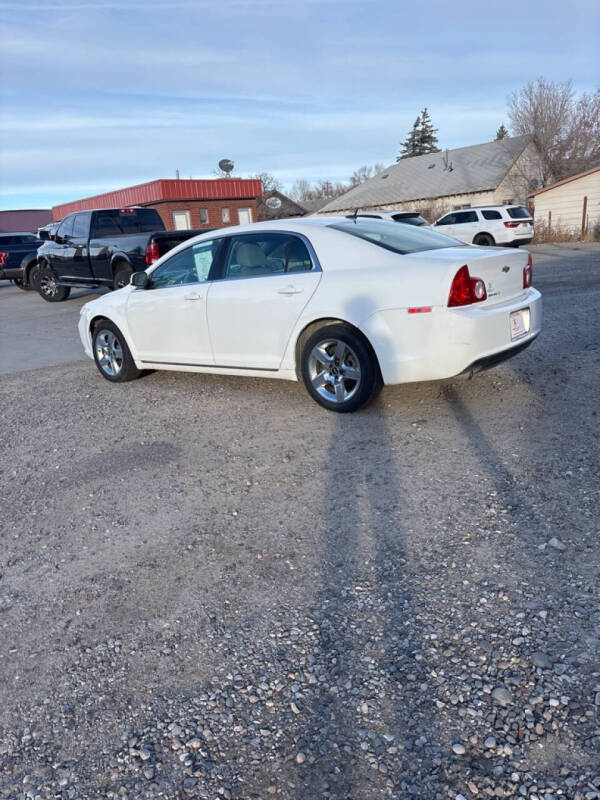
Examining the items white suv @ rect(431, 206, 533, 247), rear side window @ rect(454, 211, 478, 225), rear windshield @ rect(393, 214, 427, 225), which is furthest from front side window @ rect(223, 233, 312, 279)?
rear side window @ rect(454, 211, 478, 225)

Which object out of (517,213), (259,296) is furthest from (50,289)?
(517,213)

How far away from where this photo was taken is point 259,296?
564cm

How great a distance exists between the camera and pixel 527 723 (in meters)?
2.19

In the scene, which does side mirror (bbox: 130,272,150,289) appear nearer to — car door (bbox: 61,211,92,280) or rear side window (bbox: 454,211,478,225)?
car door (bbox: 61,211,92,280)

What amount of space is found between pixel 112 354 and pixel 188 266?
Result: 152 cm

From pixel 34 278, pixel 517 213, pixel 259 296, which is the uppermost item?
pixel 517 213

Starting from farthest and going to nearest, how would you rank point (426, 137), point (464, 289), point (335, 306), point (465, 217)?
point (426, 137), point (465, 217), point (335, 306), point (464, 289)

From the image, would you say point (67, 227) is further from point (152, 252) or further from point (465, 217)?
point (465, 217)

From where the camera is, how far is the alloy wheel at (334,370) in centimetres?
525

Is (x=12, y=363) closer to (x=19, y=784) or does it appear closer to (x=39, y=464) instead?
(x=39, y=464)

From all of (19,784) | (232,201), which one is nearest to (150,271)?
(19,784)

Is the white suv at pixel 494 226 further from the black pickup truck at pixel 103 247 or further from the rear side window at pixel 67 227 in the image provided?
the rear side window at pixel 67 227

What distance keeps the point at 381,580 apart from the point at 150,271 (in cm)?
470

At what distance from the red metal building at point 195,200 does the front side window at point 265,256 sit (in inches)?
1242
